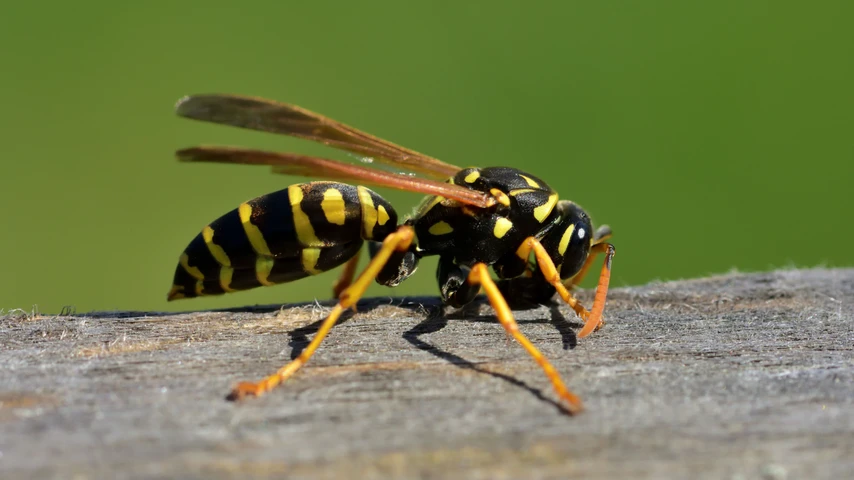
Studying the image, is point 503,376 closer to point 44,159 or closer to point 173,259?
point 173,259

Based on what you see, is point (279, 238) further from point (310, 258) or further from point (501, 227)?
point (501, 227)

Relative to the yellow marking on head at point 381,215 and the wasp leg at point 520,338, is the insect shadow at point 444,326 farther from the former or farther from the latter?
the yellow marking on head at point 381,215

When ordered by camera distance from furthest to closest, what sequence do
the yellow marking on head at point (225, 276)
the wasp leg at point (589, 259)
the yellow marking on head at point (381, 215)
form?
the wasp leg at point (589, 259) < the yellow marking on head at point (381, 215) < the yellow marking on head at point (225, 276)

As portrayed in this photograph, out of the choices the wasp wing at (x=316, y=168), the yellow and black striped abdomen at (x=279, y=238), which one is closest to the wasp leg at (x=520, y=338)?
the wasp wing at (x=316, y=168)

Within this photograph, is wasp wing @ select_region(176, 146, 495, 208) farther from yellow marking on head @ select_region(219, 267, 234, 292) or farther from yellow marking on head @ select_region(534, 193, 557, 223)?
yellow marking on head @ select_region(219, 267, 234, 292)

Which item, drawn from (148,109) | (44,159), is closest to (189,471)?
(44,159)

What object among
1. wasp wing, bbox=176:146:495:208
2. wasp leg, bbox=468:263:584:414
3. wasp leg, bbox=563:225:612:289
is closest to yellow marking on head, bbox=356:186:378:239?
wasp wing, bbox=176:146:495:208
